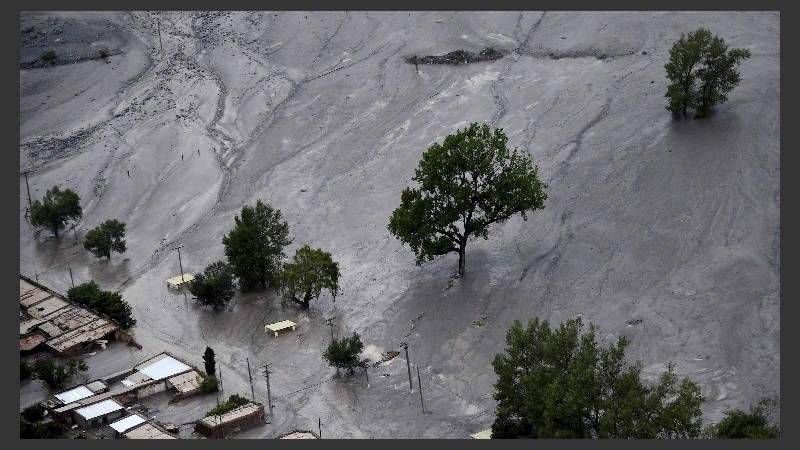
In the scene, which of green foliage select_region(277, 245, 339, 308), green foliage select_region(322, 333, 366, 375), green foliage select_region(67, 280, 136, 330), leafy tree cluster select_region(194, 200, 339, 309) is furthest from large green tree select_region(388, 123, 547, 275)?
green foliage select_region(67, 280, 136, 330)

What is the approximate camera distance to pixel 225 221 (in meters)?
77.9

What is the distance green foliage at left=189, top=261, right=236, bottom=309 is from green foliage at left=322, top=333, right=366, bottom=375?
9879 millimetres

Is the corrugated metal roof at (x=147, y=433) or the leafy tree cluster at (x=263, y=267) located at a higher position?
the leafy tree cluster at (x=263, y=267)

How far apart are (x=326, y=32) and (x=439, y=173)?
38.4m

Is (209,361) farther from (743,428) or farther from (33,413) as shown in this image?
(743,428)

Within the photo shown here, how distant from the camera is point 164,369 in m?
61.6

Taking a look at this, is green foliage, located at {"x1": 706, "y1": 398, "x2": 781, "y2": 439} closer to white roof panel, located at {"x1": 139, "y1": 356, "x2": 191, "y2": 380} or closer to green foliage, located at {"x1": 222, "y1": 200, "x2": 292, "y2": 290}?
white roof panel, located at {"x1": 139, "y1": 356, "x2": 191, "y2": 380}

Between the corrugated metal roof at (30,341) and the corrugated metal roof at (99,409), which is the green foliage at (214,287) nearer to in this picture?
the corrugated metal roof at (30,341)

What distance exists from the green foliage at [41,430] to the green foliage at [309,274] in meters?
15.5

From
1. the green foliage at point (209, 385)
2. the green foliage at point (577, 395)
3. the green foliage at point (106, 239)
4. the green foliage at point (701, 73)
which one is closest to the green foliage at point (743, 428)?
the green foliage at point (577, 395)

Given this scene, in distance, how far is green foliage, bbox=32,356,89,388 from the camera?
6081 cm

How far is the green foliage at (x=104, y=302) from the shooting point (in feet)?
220

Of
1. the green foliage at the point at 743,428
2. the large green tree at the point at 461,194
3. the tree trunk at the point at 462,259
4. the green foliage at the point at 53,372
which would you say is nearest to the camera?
the green foliage at the point at 743,428

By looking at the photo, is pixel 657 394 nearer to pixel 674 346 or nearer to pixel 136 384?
pixel 674 346
